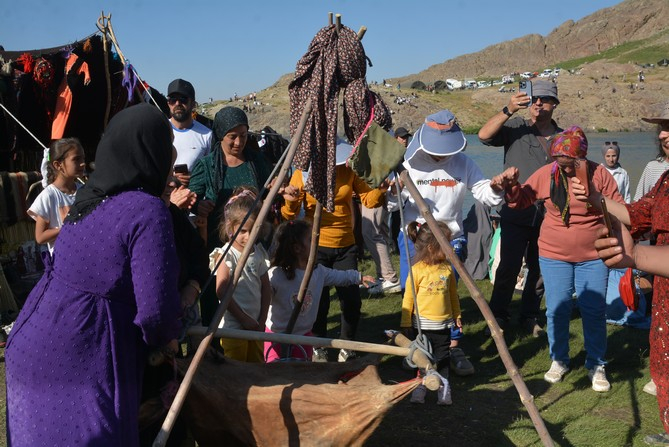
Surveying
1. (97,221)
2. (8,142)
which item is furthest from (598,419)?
(8,142)

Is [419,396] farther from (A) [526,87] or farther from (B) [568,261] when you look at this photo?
(A) [526,87]

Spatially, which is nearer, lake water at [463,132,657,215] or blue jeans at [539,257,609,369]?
blue jeans at [539,257,609,369]

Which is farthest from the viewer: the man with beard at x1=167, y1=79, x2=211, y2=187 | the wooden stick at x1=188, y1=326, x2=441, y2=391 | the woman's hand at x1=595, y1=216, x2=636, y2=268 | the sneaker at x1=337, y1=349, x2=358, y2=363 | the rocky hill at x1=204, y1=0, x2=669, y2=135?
the rocky hill at x1=204, y1=0, x2=669, y2=135

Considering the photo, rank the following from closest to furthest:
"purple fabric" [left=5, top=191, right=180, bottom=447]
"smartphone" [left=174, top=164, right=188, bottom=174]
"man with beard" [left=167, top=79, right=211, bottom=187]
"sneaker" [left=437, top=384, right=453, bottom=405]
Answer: "purple fabric" [left=5, top=191, right=180, bottom=447], "smartphone" [left=174, top=164, right=188, bottom=174], "sneaker" [left=437, top=384, right=453, bottom=405], "man with beard" [left=167, top=79, right=211, bottom=187]

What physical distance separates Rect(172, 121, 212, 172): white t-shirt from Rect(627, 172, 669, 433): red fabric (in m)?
3.15

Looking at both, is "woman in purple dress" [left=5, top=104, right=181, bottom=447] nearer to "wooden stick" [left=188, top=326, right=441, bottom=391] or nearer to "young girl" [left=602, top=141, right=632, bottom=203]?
"wooden stick" [left=188, top=326, right=441, bottom=391]

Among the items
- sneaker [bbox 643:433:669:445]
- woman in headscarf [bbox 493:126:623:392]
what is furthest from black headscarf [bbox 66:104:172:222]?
sneaker [bbox 643:433:669:445]

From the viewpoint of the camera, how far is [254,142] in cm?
488

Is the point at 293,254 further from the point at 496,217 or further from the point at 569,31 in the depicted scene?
the point at 569,31

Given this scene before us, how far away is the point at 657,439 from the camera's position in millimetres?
3537

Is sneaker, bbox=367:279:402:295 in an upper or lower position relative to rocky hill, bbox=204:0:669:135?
lower

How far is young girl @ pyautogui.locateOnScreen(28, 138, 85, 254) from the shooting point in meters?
4.63

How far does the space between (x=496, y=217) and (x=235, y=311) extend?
4835 millimetres

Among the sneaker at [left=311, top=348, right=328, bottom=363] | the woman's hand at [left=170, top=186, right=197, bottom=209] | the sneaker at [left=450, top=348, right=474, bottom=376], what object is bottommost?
the sneaker at [left=450, top=348, right=474, bottom=376]
